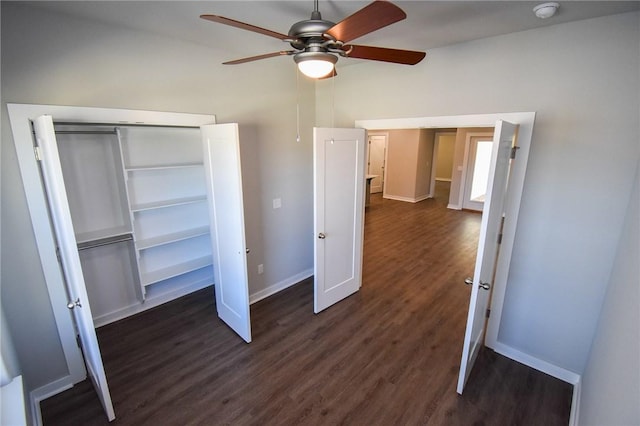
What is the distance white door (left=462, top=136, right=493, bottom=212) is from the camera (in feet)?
25.0

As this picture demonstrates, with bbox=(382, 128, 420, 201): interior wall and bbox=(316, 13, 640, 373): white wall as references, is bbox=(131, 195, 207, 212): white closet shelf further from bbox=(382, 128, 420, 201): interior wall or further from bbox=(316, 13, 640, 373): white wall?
bbox=(382, 128, 420, 201): interior wall

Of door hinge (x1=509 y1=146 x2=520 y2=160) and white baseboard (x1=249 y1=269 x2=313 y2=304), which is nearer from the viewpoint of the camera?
door hinge (x1=509 y1=146 x2=520 y2=160)

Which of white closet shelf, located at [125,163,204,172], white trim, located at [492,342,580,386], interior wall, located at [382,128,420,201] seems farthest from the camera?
interior wall, located at [382,128,420,201]

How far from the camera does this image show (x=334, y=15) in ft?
6.47

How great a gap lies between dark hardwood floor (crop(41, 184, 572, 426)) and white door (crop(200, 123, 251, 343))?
0.32 m

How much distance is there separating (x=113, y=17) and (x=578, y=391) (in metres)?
4.44

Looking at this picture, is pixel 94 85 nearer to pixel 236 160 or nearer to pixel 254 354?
pixel 236 160

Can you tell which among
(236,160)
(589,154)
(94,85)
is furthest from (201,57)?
(589,154)

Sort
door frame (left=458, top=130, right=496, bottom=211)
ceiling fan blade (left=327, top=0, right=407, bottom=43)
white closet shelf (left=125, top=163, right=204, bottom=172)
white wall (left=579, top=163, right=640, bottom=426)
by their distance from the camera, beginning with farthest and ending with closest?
door frame (left=458, top=130, right=496, bottom=211) → white closet shelf (left=125, top=163, right=204, bottom=172) → white wall (left=579, top=163, right=640, bottom=426) → ceiling fan blade (left=327, top=0, right=407, bottom=43)

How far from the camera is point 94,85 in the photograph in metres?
2.20

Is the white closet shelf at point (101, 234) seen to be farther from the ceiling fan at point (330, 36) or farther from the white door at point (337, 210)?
the ceiling fan at point (330, 36)

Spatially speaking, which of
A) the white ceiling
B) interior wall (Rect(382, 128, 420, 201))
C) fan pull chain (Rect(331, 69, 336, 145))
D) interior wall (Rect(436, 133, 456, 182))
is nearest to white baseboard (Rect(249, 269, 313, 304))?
fan pull chain (Rect(331, 69, 336, 145))

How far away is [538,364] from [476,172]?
6335 millimetres

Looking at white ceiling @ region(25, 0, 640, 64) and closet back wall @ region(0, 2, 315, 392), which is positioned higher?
white ceiling @ region(25, 0, 640, 64)
